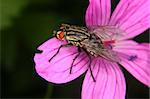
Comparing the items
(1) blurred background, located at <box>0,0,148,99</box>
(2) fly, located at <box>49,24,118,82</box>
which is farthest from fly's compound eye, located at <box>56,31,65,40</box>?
(1) blurred background, located at <box>0,0,148,99</box>

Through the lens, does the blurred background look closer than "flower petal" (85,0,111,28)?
No

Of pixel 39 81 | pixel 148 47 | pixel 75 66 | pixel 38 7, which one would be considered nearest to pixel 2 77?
pixel 39 81

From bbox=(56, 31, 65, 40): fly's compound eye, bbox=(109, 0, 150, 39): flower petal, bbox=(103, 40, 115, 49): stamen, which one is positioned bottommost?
bbox=(103, 40, 115, 49): stamen

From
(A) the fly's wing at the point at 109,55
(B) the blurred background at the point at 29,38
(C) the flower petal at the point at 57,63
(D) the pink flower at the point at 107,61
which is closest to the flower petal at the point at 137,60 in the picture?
(D) the pink flower at the point at 107,61

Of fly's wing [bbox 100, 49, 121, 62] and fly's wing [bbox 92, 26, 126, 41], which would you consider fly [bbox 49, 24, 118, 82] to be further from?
fly's wing [bbox 92, 26, 126, 41]

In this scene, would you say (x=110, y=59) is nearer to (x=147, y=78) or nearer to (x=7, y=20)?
(x=147, y=78)

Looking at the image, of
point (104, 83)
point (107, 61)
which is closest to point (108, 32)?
point (107, 61)
